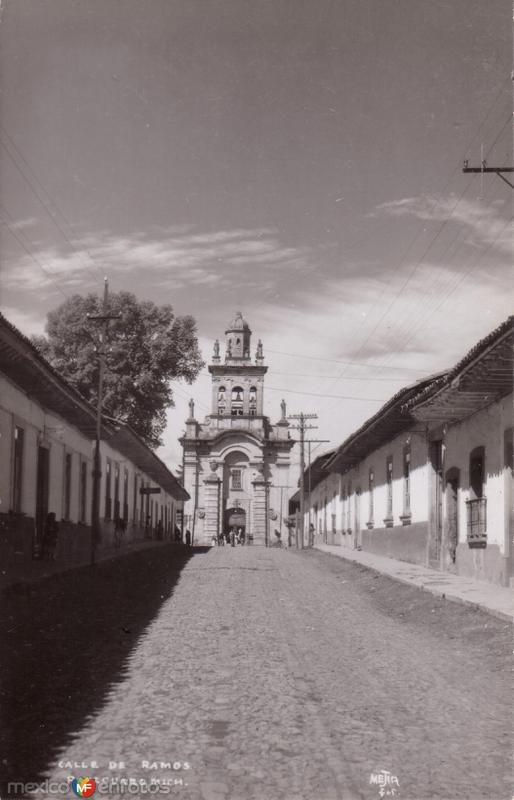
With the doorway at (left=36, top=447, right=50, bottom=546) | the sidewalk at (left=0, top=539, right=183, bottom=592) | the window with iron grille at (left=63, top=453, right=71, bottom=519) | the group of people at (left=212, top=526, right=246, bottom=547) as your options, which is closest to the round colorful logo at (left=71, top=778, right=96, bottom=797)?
the sidewalk at (left=0, top=539, right=183, bottom=592)

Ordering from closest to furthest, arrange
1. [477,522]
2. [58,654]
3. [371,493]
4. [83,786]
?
[83,786] → [58,654] → [477,522] → [371,493]

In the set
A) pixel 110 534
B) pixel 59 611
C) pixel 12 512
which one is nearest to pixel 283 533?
pixel 110 534

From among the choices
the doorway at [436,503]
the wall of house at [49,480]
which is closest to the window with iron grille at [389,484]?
the doorway at [436,503]

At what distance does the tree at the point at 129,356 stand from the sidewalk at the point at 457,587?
63.8 feet

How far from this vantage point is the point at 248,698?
21.7ft

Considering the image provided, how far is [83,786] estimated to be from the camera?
4.52 metres

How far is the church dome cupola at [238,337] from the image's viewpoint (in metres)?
69.9

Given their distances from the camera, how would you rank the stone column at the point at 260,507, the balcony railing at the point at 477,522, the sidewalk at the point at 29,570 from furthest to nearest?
the stone column at the point at 260,507 < the balcony railing at the point at 477,522 < the sidewalk at the point at 29,570

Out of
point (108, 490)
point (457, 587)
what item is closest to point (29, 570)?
point (457, 587)

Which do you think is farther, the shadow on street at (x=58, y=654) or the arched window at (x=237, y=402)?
the arched window at (x=237, y=402)

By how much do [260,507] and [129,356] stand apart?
103 ft

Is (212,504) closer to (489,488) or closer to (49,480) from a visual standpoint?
(49,480)

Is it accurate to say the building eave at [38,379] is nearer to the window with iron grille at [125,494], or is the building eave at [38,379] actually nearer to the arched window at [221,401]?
the window with iron grille at [125,494]

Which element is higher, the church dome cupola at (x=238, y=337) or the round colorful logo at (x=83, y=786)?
the church dome cupola at (x=238, y=337)
